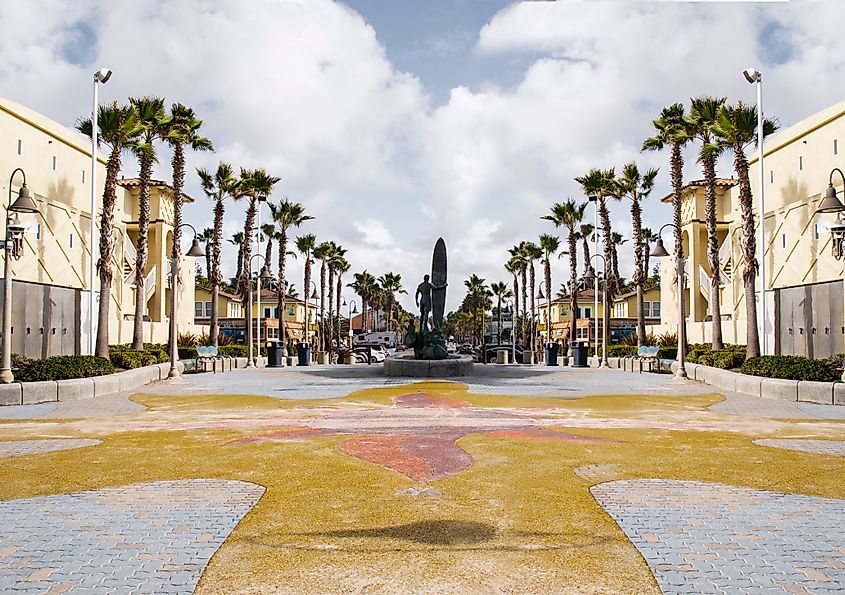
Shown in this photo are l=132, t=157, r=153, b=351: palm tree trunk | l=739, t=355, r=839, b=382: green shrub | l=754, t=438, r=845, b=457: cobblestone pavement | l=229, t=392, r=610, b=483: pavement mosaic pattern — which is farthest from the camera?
l=132, t=157, r=153, b=351: palm tree trunk

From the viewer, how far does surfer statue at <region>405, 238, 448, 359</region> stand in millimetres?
31953

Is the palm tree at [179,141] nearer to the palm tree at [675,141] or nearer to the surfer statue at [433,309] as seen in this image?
the surfer statue at [433,309]

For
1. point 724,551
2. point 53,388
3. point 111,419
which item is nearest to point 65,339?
point 53,388

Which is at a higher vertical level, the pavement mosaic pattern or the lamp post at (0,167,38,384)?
the lamp post at (0,167,38,384)

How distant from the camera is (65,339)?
33.1 m

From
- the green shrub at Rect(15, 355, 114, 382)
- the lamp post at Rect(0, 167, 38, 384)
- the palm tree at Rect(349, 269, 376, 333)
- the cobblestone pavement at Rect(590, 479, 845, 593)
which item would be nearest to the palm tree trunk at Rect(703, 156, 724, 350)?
the green shrub at Rect(15, 355, 114, 382)

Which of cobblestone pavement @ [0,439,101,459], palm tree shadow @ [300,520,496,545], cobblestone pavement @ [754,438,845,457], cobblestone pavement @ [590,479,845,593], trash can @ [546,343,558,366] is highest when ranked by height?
trash can @ [546,343,558,366]

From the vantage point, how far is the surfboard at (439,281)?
1267 inches

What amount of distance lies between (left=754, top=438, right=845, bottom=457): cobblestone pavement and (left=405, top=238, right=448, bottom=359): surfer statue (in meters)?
20.7

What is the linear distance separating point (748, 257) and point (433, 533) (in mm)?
22677

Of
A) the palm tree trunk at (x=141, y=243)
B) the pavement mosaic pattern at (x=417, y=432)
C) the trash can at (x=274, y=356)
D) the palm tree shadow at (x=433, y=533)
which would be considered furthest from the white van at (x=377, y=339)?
the palm tree shadow at (x=433, y=533)

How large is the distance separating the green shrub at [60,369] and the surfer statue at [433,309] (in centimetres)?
1411

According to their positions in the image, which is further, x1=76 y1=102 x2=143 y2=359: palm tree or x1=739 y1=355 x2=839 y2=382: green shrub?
x1=76 y1=102 x2=143 y2=359: palm tree

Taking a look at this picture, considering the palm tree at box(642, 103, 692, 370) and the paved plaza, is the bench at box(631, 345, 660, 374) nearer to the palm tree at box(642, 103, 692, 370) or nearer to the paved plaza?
the palm tree at box(642, 103, 692, 370)
